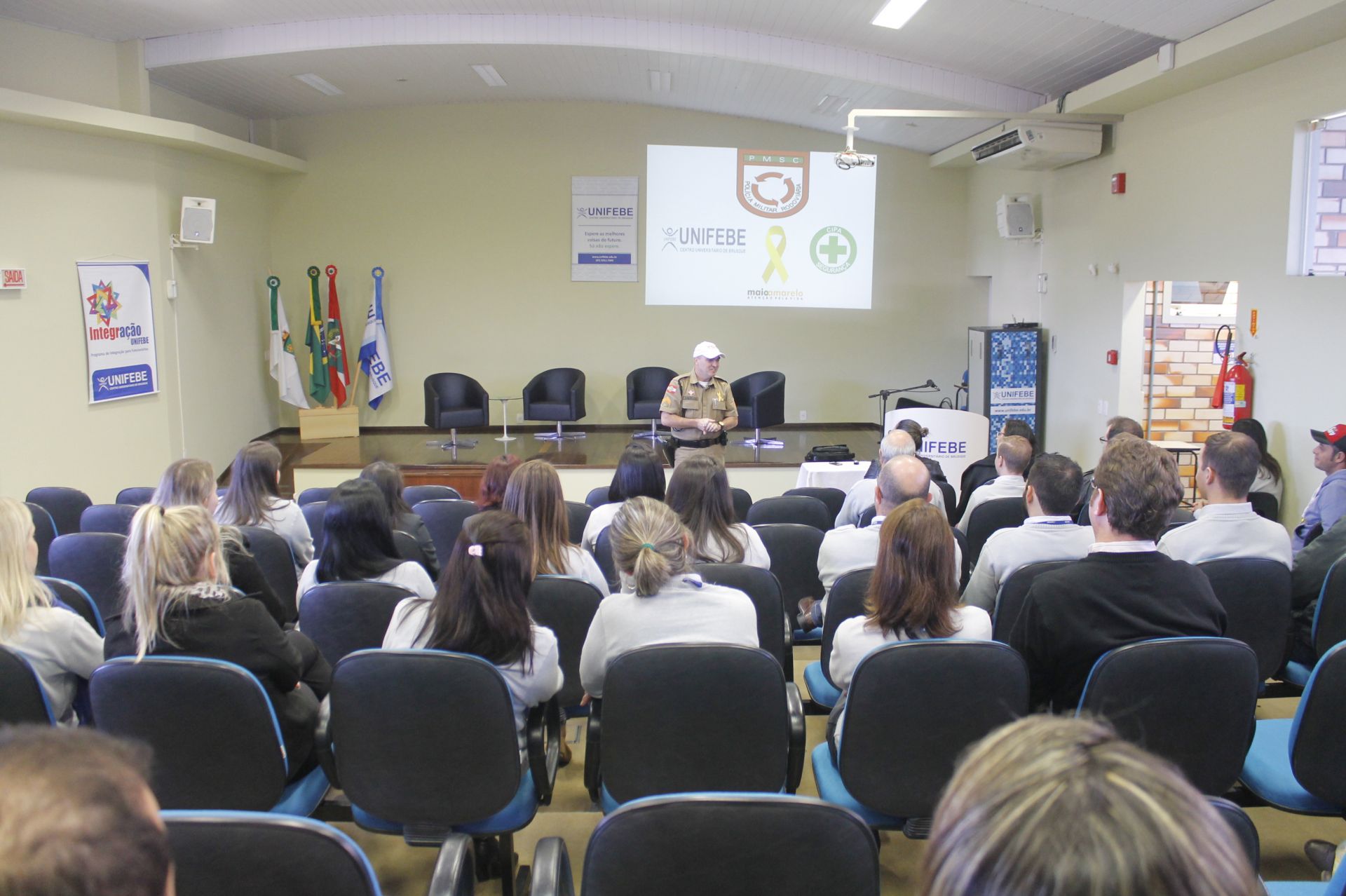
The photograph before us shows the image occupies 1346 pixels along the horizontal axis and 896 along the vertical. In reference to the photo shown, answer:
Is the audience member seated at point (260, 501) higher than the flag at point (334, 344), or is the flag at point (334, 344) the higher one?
the flag at point (334, 344)

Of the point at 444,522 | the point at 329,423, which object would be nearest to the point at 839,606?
the point at 444,522

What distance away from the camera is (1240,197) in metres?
5.86

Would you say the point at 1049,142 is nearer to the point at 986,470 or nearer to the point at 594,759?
the point at 986,470

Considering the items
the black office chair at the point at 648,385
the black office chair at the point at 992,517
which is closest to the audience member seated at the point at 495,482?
the black office chair at the point at 992,517

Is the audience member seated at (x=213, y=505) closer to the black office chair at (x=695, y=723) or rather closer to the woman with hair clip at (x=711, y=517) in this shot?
the black office chair at (x=695, y=723)

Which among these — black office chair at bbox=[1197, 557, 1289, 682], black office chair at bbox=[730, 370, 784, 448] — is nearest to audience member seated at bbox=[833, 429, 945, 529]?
black office chair at bbox=[1197, 557, 1289, 682]

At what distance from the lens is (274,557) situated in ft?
12.2

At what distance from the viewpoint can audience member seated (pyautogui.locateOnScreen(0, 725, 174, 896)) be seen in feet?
2.27

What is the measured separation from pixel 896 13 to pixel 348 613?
543 cm

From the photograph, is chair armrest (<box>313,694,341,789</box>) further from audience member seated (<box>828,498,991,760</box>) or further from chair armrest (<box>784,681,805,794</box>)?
audience member seated (<box>828,498,991,760</box>)

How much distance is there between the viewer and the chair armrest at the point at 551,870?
63.9 inches

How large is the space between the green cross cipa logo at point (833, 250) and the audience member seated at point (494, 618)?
720 centimetres

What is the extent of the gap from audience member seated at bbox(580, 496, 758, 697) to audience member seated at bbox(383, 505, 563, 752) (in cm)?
14

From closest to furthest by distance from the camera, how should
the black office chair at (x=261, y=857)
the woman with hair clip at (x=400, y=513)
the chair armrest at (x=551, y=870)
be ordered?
the black office chair at (x=261, y=857)
the chair armrest at (x=551, y=870)
the woman with hair clip at (x=400, y=513)
